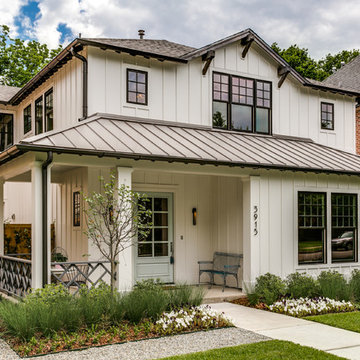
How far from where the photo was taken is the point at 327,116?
51.6 feet

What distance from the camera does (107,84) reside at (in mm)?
11867

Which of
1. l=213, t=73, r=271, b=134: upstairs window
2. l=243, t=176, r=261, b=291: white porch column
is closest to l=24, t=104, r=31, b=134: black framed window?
l=213, t=73, r=271, b=134: upstairs window

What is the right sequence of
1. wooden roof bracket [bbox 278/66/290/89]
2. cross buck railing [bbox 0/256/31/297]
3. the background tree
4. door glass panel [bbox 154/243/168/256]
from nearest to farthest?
cross buck railing [bbox 0/256/31/297] → door glass panel [bbox 154/243/168/256] → wooden roof bracket [bbox 278/66/290/89] → the background tree

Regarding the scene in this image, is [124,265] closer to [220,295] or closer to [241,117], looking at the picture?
[220,295]

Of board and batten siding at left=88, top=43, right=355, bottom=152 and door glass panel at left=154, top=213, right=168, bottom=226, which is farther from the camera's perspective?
door glass panel at left=154, top=213, right=168, bottom=226

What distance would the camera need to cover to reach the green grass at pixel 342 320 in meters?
8.82

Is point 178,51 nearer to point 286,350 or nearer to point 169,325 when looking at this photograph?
point 169,325

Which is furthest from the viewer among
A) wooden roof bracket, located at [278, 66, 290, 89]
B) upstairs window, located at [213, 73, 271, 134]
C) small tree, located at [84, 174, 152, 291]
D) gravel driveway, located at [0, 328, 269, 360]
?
wooden roof bracket, located at [278, 66, 290, 89]

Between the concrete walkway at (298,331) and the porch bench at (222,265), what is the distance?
2.01 meters

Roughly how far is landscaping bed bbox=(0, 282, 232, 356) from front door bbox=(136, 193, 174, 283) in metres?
3.15

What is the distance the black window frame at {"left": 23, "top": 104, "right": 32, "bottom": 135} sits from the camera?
15980 millimetres

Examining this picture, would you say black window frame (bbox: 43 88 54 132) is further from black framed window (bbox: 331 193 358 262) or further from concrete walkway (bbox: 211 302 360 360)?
black framed window (bbox: 331 193 358 262)

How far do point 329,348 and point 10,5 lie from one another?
25.6m

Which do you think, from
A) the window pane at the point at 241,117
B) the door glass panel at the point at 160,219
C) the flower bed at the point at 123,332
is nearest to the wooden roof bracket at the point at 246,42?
the window pane at the point at 241,117
